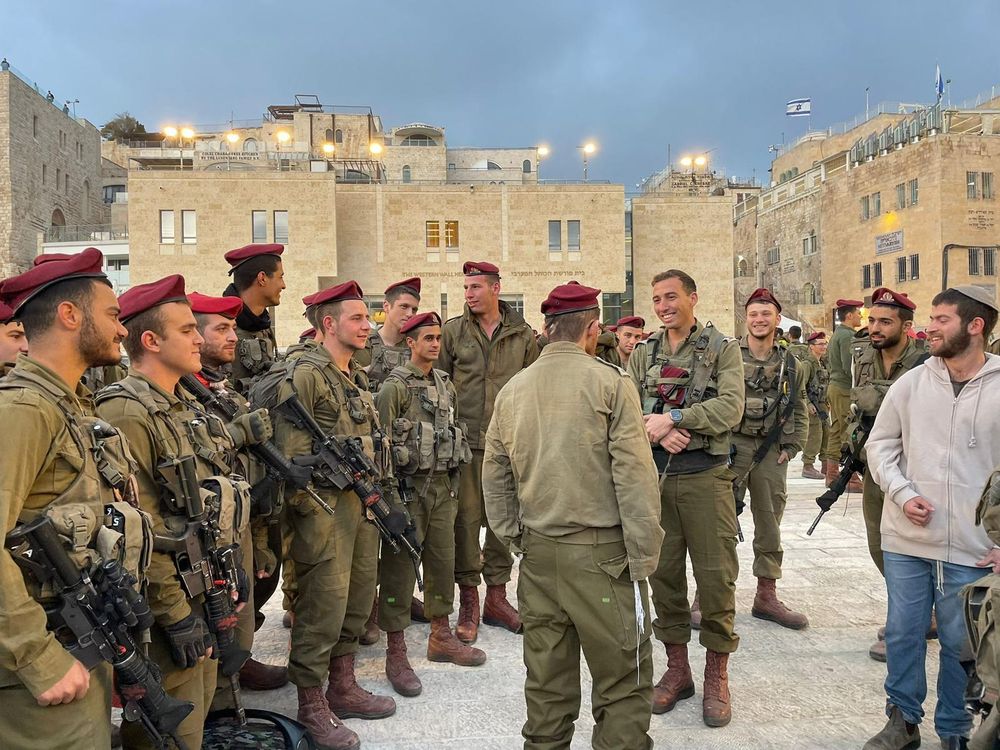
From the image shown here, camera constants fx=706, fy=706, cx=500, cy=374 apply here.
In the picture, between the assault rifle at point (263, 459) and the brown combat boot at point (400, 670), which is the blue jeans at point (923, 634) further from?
the assault rifle at point (263, 459)

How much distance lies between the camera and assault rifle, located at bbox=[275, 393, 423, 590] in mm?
3881

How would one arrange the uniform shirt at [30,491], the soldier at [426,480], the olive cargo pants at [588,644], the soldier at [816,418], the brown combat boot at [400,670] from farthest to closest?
the soldier at [816,418], the soldier at [426,480], the brown combat boot at [400,670], the olive cargo pants at [588,644], the uniform shirt at [30,491]

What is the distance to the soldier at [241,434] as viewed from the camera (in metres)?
3.55

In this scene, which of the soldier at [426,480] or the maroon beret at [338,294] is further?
the soldier at [426,480]

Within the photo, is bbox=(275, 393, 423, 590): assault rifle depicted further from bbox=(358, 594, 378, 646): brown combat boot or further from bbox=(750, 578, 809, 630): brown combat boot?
bbox=(750, 578, 809, 630): brown combat boot

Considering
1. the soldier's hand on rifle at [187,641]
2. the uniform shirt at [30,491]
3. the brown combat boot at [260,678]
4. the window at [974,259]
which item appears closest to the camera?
the uniform shirt at [30,491]

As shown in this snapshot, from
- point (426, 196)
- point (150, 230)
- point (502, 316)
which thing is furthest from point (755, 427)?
point (150, 230)

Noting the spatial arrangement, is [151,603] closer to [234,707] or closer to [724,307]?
[234,707]

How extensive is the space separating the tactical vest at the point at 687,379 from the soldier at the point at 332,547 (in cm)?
171

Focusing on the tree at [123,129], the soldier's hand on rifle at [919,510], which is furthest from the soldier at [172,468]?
the tree at [123,129]

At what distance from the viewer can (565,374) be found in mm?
3229

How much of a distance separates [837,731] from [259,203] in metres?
34.1

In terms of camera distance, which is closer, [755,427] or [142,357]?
[142,357]

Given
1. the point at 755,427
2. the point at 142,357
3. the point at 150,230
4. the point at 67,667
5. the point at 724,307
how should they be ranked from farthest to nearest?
the point at 724,307
the point at 150,230
the point at 755,427
the point at 142,357
the point at 67,667
